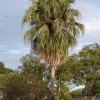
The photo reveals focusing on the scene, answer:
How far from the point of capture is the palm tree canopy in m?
26.2

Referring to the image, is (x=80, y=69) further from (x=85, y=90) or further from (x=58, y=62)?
(x=58, y=62)

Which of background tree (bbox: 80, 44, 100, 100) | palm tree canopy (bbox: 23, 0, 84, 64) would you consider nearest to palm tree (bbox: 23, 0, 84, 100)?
palm tree canopy (bbox: 23, 0, 84, 64)

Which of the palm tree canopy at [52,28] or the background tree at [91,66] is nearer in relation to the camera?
the palm tree canopy at [52,28]

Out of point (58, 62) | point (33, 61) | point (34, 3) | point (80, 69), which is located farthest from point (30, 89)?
point (80, 69)

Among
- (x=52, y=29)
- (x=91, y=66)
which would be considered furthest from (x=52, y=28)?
(x=91, y=66)

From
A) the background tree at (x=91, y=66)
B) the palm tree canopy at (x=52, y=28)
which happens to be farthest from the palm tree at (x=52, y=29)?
the background tree at (x=91, y=66)

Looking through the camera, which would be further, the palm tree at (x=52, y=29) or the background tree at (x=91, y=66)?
the background tree at (x=91, y=66)

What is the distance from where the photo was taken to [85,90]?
4822 cm

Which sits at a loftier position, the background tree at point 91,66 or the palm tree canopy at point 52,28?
the background tree at point 91,66

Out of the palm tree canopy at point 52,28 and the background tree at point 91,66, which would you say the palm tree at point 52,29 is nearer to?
the palm tree canopy at point 52,28

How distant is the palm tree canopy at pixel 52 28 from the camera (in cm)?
2616

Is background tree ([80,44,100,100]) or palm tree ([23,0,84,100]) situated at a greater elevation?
background tree ([80,44,100,100])

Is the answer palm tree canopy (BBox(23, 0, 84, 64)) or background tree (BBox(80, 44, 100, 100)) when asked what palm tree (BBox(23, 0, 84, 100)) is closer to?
palm tree canopy (BBox(23, 0, 84, 64))

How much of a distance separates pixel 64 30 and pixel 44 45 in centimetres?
202
